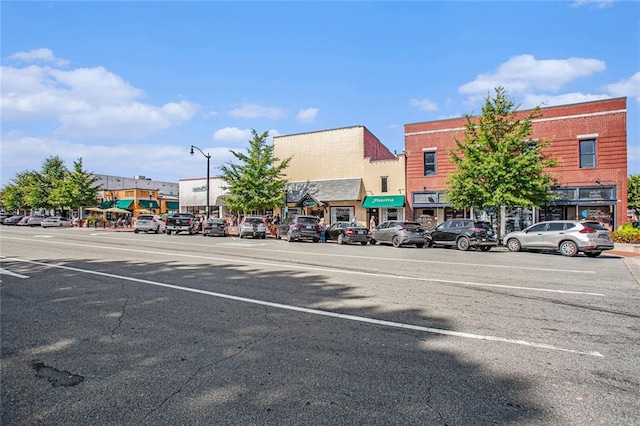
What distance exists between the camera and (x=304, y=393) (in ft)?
10.9

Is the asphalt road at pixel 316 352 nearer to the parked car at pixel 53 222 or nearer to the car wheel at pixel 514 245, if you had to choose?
the car wheel at pixel 514 245

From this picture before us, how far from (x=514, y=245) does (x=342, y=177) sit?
17116 mm

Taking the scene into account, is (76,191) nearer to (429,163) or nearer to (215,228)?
(215,228)

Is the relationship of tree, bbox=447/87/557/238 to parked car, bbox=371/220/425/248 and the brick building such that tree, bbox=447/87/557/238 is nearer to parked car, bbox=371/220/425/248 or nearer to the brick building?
the brick building

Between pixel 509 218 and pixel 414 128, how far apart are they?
976 cm

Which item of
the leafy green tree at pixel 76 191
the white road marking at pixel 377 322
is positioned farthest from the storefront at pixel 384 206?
the leafy green tree at pixel 76 191

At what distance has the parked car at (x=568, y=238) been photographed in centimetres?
1563

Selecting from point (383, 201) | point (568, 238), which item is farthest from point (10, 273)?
point (383, 201)

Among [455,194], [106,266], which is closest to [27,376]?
[106,266]

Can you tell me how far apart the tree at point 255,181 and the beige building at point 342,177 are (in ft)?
7.46

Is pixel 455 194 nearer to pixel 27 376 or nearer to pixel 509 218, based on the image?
pixel 509 218

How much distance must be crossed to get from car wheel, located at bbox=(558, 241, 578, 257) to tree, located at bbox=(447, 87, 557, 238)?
15.2 feet

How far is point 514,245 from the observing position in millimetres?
18062

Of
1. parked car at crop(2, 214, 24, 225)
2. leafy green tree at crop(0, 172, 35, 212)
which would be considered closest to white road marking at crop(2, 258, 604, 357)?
parked car at crop(2, 214, 24, 225)
